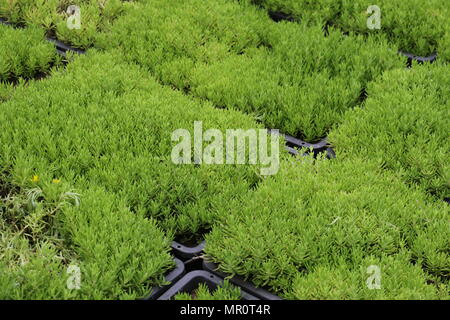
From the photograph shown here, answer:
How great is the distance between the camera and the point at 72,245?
304 centimetres

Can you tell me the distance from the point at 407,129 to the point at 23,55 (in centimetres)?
314

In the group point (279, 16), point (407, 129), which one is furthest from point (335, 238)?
point (279, 16)

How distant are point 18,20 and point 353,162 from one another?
3.52 metres

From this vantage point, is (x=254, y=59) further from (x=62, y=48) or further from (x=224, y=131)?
(x=62, y=48)

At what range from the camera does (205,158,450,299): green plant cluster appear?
9.23 ft

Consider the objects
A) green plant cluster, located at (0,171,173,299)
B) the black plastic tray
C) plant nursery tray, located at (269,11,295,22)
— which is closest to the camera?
green plant cluster, located at (0,171,173,299)

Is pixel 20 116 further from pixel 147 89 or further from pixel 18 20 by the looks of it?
pixel 18 20

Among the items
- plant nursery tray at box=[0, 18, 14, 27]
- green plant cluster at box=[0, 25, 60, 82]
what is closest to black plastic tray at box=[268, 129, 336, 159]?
green plant cluster at box=[0, 25, 60, 82]

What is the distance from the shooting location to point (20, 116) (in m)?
3.87

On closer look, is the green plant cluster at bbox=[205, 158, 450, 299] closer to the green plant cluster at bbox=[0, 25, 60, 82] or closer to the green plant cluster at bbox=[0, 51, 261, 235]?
the green plant cluster at bbox=[0, 51, 261, 235]

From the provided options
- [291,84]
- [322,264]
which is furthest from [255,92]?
[322,264]

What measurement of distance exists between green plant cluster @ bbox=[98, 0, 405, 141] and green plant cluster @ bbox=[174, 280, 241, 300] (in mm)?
1612

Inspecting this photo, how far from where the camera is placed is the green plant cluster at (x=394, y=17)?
5.04 meters

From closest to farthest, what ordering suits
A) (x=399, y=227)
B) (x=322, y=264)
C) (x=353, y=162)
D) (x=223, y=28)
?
(x=322, y=264), (x=399, y=227), (x=353, y=162), (x=223, y=28)
